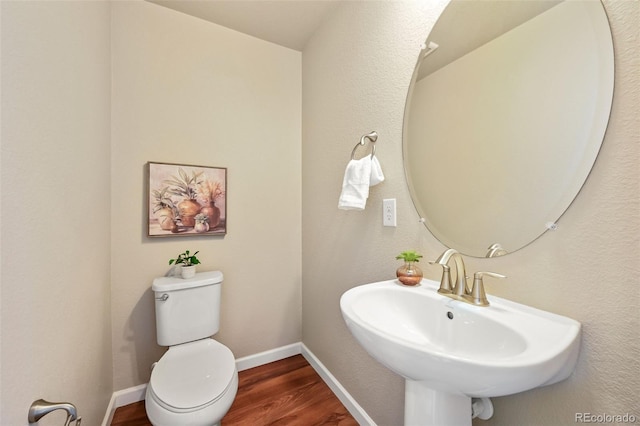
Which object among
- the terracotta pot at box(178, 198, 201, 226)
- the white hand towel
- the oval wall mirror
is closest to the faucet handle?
the oval wall mirror

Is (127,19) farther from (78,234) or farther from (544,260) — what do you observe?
(544,260)

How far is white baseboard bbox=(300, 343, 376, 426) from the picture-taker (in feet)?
4.29

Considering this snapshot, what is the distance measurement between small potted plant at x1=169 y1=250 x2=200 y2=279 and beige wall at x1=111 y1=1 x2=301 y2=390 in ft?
0.17

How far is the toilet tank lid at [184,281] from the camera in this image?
1390 millimetres

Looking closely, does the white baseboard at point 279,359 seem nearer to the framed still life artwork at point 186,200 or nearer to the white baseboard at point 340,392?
the white baseboard at point 340,392

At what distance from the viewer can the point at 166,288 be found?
1.38 metres

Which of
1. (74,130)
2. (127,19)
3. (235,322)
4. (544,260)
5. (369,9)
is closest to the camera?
(544,260)

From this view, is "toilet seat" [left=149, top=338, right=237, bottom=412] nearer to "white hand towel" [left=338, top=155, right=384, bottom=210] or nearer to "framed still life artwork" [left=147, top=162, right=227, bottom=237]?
"framed still life artwork" [left=147, top=162, right=227, bottom=237]

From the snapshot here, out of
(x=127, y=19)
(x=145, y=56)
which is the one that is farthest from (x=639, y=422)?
(x=127, y=19)

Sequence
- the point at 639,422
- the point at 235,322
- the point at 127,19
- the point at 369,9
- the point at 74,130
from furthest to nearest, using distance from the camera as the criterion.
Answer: the point at 235,322, the point at 127,19, the point at 369,9, the point at 74,130, the point at 639,422

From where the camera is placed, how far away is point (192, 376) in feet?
3.78

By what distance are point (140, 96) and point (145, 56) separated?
0.26 metres

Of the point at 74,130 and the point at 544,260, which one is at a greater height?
the point at 74,130

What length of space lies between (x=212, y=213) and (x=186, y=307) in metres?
0.61
